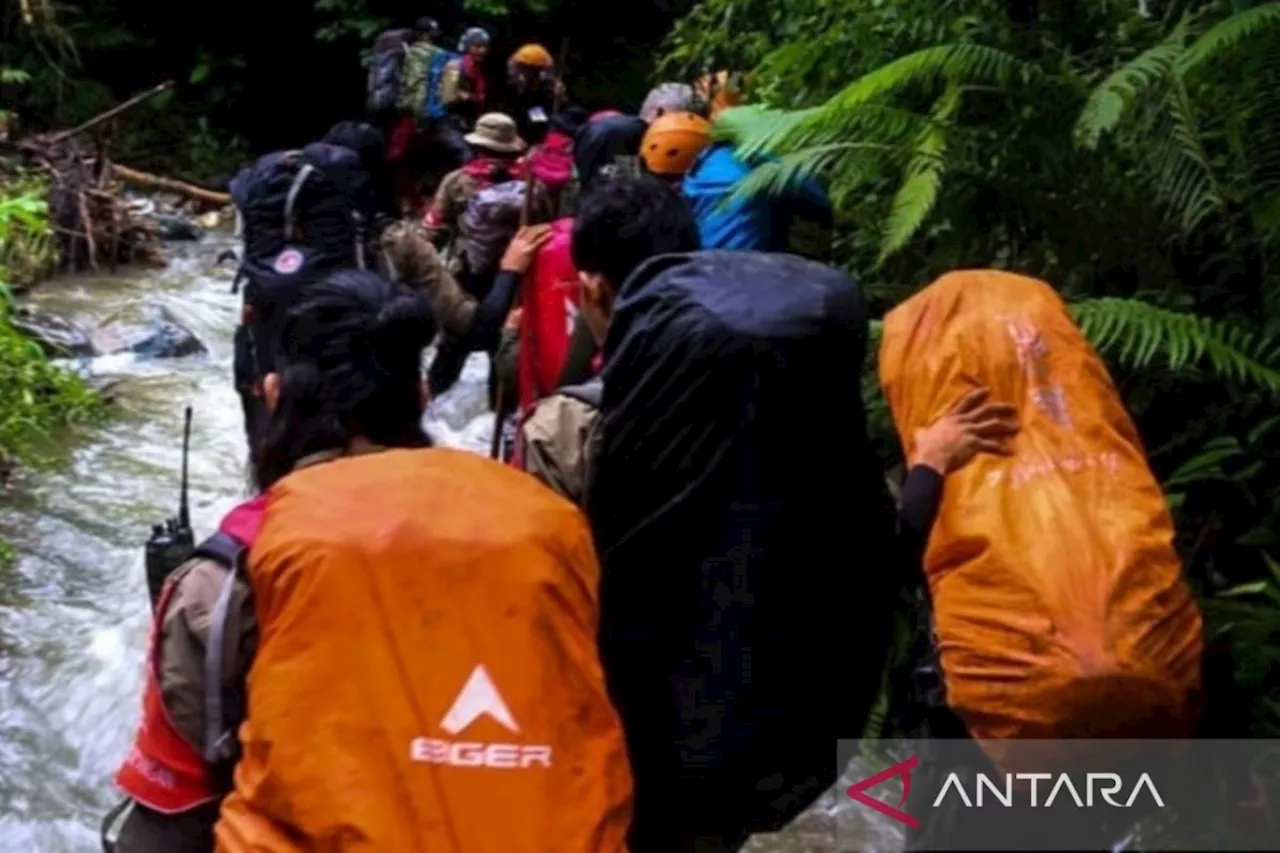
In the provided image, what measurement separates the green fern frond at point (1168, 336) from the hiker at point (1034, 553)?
36.6 inches

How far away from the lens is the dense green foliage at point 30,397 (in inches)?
309

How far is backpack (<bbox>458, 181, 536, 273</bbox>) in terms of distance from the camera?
6.60 meters

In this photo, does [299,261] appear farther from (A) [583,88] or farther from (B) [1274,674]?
(A) [583,88]

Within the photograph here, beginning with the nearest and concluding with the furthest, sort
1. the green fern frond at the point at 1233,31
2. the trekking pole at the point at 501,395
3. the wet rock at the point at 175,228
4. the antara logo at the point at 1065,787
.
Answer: the antara logo at the point at 1065,787 → the green fern frond at the point at 1233,31 → the trekking pole at the point at 501,395 → the wet rock at the point at 175,228

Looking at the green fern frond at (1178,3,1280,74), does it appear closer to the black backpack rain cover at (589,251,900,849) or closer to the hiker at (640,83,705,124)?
the black backpack rain cover at (589,251,900,849)

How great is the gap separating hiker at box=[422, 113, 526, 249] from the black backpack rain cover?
4344mm

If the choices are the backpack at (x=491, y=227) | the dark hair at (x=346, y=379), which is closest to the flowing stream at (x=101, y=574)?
the backpack at (x=491, y=227)

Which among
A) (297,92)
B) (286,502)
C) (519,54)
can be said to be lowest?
(297,92)

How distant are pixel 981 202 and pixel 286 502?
304cm

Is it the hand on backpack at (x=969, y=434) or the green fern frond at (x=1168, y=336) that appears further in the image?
the green fern frond at (x=1168, y=336)

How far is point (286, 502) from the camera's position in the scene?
2.26m

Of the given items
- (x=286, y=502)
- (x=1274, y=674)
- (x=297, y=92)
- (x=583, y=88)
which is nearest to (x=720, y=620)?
(x=286, y=502)

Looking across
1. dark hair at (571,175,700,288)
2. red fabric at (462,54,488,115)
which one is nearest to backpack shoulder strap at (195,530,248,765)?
dark hair at (571,175,700,288)

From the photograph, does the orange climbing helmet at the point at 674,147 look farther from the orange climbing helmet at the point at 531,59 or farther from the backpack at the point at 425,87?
the backpack at the point at 425,87
